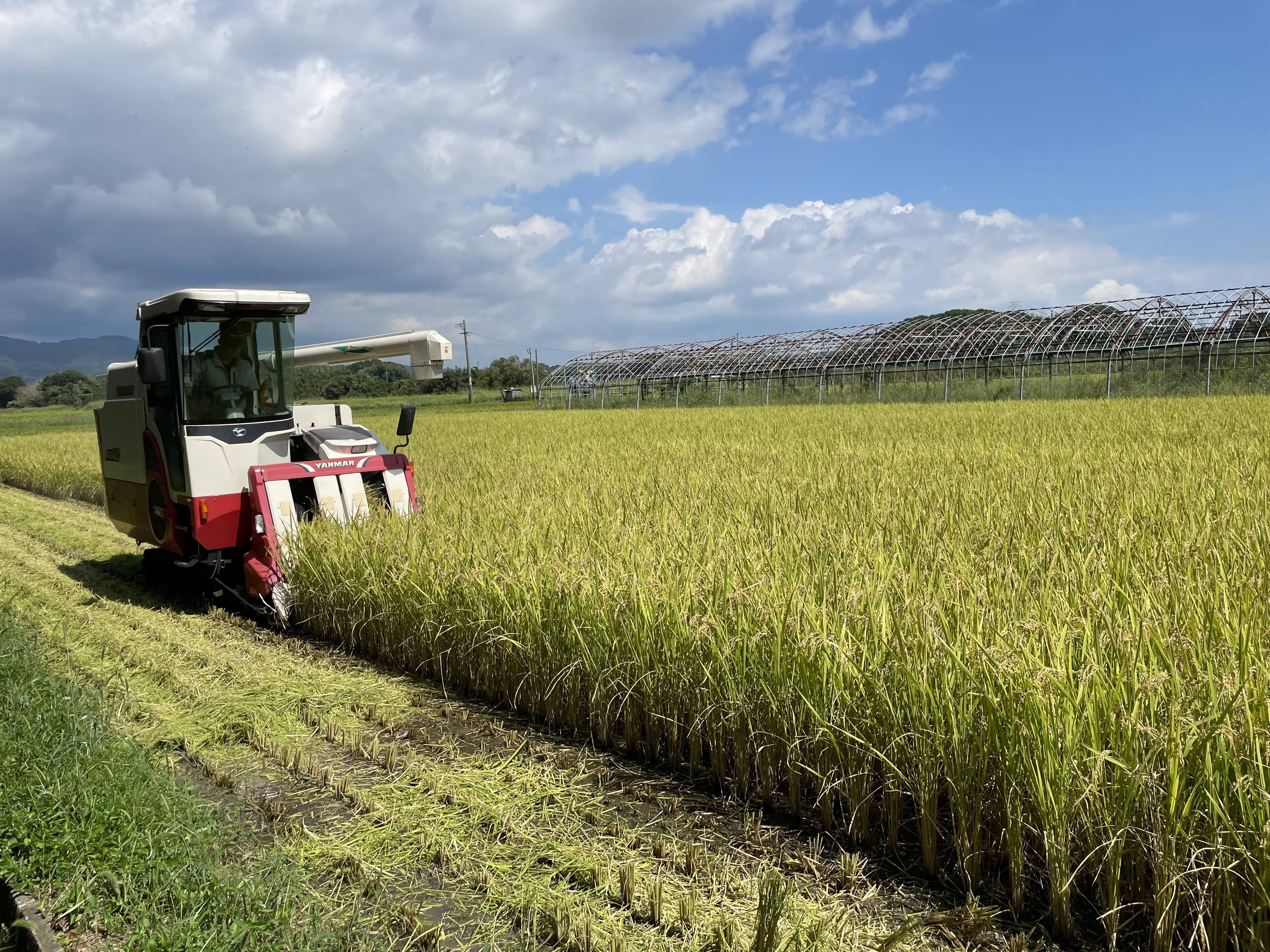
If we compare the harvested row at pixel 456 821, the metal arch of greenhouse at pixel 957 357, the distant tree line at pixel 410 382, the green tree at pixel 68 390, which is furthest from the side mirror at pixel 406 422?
the green tree at pixel 68 390

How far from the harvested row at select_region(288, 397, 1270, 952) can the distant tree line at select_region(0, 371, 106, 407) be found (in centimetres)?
6335

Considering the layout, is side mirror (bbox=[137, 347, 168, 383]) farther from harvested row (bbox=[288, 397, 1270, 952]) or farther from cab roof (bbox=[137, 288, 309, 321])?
harvested row (bbox=[288, 397, 1270, 952])

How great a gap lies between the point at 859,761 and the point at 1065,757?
2.32ft

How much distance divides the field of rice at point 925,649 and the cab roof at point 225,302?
5.66ft

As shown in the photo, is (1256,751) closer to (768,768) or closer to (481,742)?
(768,768)

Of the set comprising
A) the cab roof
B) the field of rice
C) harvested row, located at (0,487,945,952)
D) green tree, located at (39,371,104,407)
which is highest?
green tree, located at (39,371,104,407)

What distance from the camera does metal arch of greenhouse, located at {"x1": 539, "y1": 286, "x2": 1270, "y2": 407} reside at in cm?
2253

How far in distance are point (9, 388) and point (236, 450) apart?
278 ft

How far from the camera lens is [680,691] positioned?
10.5 ft

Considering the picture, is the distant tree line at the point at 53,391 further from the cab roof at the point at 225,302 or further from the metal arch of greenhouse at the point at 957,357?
the cab roof at the point at 225,302

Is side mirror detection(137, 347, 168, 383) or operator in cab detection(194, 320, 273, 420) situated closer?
side mirror detection(137, 347, 168, 383)

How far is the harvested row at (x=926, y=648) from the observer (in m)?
2.09

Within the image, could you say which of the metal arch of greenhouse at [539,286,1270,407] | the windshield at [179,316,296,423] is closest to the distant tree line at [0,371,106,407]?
the metal arch of greenhouse at [539,286,1270,407]

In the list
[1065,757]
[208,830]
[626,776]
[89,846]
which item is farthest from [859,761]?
[89,846]
